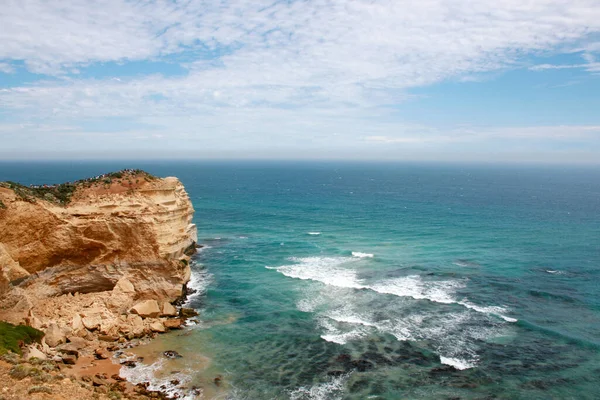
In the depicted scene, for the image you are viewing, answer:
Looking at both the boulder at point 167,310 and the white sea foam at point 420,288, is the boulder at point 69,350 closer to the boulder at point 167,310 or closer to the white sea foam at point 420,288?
the boulder at point 167,310

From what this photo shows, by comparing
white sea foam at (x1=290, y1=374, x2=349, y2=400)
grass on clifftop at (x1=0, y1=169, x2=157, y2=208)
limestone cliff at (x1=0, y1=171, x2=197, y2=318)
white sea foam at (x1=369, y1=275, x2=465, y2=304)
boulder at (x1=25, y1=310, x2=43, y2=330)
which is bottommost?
white sea foam at (x1=290, y1=374, x2=349, y2=400)

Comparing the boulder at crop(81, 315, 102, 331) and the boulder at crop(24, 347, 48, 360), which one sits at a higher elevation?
the boulder at crop(24, 347, 48, 360)

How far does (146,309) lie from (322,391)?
16111 millimetres

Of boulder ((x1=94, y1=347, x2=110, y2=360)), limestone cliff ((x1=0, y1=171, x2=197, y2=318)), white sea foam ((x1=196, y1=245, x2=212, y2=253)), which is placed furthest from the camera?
white sea foam ((x1=196, y1=245, x2=212, y2=253))

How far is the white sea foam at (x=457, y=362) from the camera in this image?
26688 millimetres

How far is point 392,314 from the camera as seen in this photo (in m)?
34.8

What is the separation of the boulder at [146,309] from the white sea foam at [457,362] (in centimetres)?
2156

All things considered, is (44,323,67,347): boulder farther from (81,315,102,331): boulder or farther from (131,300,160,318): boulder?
(131,300,160,318): boulder

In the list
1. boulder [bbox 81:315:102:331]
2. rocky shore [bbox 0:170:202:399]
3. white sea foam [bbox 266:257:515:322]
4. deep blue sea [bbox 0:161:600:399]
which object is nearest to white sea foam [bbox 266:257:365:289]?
white sea foam [bbox 266:257:515:322]

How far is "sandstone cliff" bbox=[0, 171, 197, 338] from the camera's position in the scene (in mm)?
29703

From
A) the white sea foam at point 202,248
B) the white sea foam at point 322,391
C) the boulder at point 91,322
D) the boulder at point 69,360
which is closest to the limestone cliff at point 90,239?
the boulder at point 91,322

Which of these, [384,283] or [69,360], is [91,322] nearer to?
[69,360]

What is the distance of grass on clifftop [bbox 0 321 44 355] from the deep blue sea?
6.68 metres

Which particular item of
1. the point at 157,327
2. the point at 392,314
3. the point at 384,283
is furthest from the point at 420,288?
the point at 157,327
